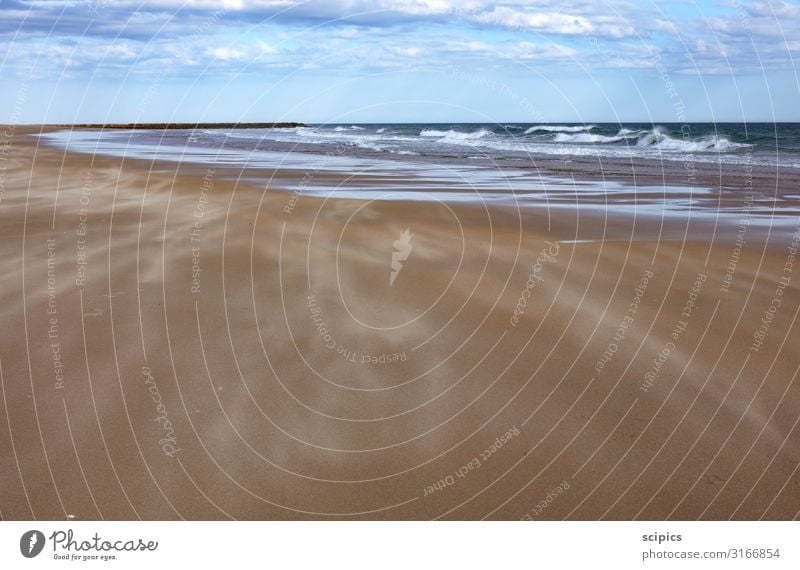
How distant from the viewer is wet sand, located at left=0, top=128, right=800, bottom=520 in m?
4.14

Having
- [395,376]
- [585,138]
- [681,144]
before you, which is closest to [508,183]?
[395,376]

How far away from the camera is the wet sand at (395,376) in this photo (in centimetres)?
414

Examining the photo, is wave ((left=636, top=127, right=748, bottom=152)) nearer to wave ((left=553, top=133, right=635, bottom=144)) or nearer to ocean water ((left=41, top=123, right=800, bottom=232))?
wave ((left=553, top=133, right=635, bottom=144))

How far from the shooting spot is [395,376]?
5508 millimetres

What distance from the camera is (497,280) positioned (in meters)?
7.80
